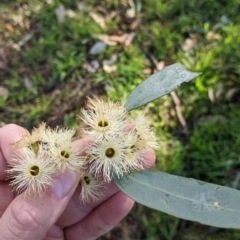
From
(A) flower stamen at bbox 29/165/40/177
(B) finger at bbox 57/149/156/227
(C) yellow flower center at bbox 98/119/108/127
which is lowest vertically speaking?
(B) finger at bbox 57/149/156/227

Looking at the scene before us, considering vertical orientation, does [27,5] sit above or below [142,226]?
above

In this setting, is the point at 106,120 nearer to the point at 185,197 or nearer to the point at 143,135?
the point at 143,135

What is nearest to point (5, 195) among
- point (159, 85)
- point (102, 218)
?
point (102, 218)

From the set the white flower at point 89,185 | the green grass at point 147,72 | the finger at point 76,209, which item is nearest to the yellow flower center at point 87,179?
the white flower at point 89,185

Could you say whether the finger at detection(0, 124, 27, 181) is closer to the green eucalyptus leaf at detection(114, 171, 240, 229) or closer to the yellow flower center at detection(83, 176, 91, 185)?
the yellow flower center at detection(83, 176, 91, 185)

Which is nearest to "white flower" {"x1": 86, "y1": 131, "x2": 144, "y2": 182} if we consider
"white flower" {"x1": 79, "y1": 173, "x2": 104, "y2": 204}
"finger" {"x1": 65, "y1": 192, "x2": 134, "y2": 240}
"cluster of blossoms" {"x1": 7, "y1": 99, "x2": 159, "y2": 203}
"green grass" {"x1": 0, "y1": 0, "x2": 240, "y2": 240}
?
"cluster of blossoms" {"x1": 7, "y1": 99, "x2": 159, "y2": 203}

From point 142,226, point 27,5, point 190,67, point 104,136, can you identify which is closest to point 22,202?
point 104,136

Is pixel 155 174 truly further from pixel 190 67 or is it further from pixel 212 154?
pixel 190 67
